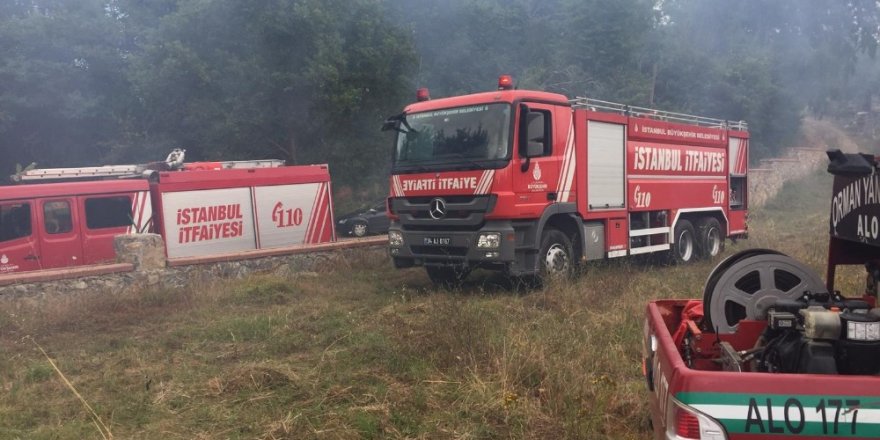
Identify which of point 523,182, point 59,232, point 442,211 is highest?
point 523,182

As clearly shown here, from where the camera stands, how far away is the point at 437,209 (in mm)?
8227

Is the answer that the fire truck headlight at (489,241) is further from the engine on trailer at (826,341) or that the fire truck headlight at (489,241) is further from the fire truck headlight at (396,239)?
the engine on trailer at (826,341)

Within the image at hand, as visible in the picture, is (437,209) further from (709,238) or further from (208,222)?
(709,238)

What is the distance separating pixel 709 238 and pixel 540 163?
5.15 m

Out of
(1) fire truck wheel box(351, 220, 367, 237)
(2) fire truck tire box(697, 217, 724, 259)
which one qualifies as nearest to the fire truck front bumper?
(2) fire truck tire box(697, 217, 724, 259)

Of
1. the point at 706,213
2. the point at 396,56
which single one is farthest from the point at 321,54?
the point at 706,213

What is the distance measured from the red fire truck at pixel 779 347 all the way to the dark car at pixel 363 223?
14.7 meters

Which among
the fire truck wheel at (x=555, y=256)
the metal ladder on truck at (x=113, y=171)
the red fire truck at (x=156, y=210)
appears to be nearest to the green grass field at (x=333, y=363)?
the fire truck wheel at (x=555, y=256)

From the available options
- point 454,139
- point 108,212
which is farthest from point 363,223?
point 454,139

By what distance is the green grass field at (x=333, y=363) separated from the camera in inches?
160

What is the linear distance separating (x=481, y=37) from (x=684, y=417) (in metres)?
18.7

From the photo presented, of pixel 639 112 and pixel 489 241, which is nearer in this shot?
pixel 489 241

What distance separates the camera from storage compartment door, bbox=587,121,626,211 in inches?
348

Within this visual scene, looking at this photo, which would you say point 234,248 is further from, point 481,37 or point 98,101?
point 481,37
